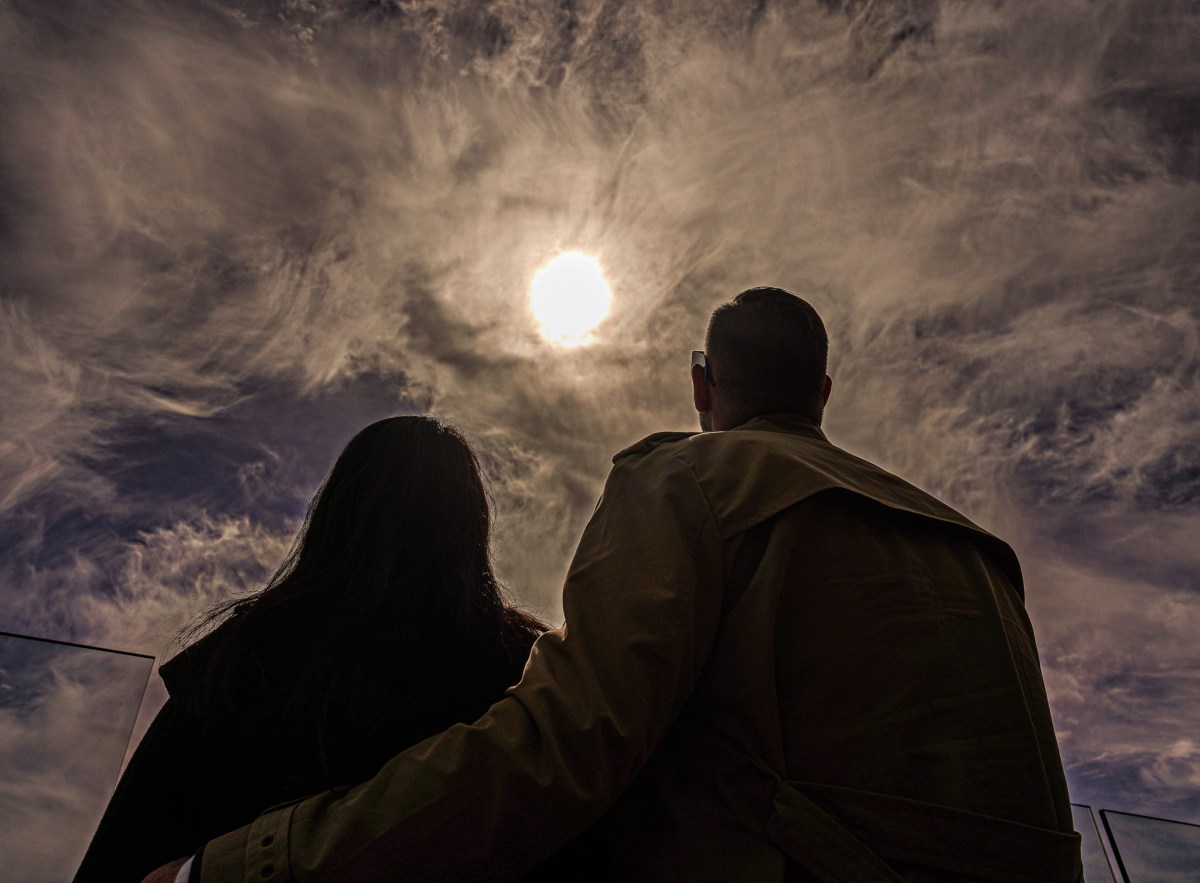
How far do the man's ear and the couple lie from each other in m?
0.42

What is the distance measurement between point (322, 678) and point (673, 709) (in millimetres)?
1121

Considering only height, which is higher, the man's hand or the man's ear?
the man's ear

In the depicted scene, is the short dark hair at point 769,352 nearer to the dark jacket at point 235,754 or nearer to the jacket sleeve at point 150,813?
the dark jacket at point 235,754

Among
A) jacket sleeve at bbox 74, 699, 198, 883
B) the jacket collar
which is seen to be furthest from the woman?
the jacket collar

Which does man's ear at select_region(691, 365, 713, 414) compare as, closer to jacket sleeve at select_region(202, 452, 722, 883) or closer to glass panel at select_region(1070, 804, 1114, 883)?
jacket sleeve at select_region(202, 452, 722, 883)

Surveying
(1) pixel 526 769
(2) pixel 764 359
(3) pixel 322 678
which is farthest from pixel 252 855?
(2) pixel 764 359

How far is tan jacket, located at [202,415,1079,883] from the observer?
4.82 feet

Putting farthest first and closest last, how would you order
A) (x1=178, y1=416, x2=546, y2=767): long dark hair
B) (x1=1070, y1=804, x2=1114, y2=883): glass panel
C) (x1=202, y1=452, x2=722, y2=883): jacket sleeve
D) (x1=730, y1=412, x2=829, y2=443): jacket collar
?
1. (x1=1070, y1=804, x2=1114, y2=883): glass panel
2. (x1=730, y1=412, x2=829, y2=443): jacket collar
3. (x1=178, y1=416, x2=546, y2=767): long dark hair
4. (x1=202, y1=452, x2=722, y2=883): jacket sleeve

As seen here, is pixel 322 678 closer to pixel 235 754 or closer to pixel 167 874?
pixel 235 754

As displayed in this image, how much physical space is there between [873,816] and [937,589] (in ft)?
1.93

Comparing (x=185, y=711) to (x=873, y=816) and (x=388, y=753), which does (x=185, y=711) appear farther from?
(x=873, y=816)

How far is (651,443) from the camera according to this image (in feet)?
7.35

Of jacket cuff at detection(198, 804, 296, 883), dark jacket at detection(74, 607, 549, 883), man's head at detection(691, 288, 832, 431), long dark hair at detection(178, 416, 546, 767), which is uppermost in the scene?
man's head at detection(691, 288, 832, 431)

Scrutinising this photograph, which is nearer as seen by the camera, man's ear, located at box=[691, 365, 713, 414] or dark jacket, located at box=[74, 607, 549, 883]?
dark jacket, located at box=[74, 607, 549, 883]
